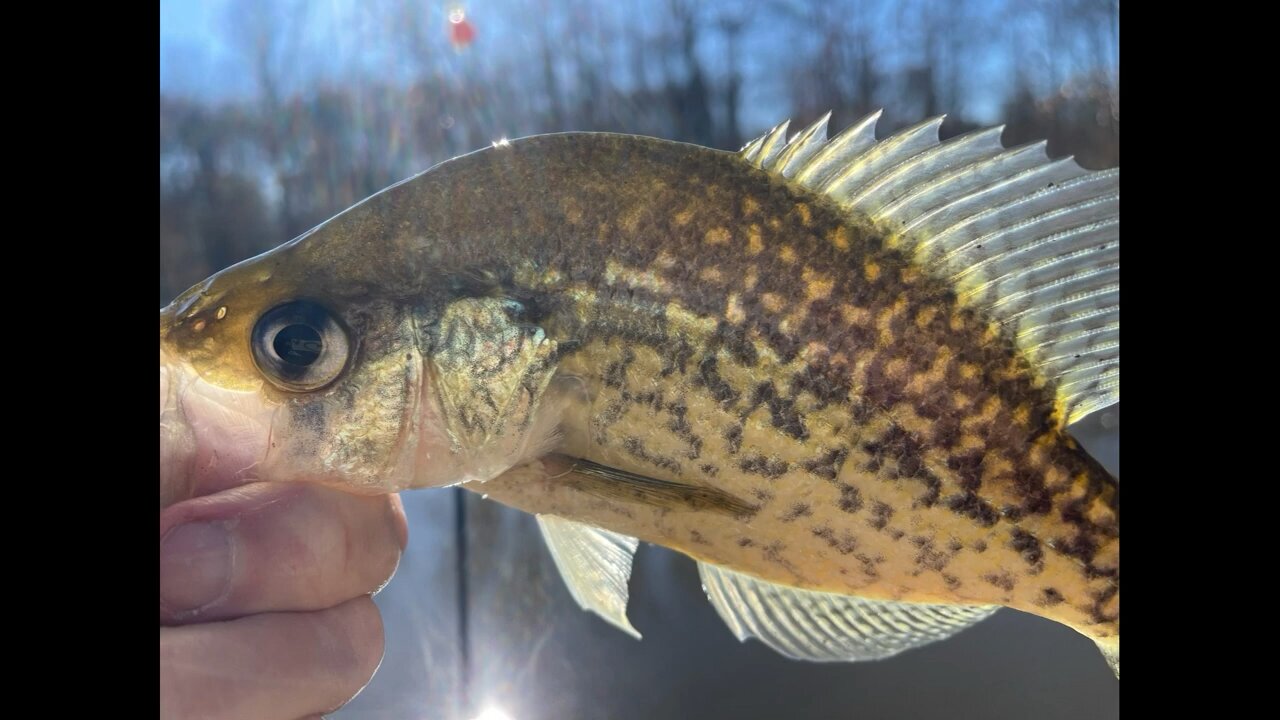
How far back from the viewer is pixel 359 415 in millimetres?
664

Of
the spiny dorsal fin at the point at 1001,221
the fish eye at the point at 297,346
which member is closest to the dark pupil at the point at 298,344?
the fish eye at the point at 297,346

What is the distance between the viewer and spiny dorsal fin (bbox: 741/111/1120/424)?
0.69 meters

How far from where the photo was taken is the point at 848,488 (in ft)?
2.19

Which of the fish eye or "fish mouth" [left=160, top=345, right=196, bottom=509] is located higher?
the fish eye

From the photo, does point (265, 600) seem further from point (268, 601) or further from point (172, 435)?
point (172, 435)

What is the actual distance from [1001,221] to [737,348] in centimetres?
26

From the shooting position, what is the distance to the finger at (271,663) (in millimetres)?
640

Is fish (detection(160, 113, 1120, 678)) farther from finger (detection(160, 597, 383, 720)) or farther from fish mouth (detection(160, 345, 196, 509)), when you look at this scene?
finger (detection(160, 597, 383, 720))

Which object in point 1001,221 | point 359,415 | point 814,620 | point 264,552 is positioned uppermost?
point 1001,221

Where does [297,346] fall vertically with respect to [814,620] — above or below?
above

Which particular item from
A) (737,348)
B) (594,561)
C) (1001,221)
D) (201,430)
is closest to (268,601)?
(201,430)

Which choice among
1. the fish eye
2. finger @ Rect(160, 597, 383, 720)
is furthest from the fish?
finger @ Rect(160, 597, 383, 720)
